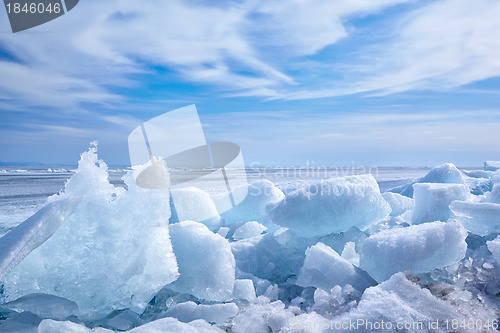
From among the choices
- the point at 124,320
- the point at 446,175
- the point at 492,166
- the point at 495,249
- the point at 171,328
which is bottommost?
the point at 124,320

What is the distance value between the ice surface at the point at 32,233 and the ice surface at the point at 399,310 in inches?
65.1

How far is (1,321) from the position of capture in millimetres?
1923

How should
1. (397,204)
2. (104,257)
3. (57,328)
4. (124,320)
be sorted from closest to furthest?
(57,328), (124,320), (104,257), (397,204)

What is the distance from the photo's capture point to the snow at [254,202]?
435cm

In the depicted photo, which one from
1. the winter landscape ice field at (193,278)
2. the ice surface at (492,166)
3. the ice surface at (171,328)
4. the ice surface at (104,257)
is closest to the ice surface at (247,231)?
the winter landscape ice field at (193,278)

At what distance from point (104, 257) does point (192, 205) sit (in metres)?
1.65

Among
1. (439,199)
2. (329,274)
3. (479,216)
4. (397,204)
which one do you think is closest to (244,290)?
(329,274)

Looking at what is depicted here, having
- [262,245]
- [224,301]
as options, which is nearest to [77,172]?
[224,301]

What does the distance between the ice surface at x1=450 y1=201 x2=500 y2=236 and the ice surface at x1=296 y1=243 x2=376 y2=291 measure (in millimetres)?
993

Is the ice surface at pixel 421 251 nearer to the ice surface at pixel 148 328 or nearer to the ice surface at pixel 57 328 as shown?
the ice surface at pixel 148 328

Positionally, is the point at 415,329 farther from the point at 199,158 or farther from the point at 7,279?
the point at 199,158

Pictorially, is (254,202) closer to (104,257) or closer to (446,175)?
(104,257)

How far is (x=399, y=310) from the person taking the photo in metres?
1.77

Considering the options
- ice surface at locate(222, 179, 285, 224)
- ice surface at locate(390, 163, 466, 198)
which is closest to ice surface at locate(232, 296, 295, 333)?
ice surface at locate(222, 179, 285, 224)
